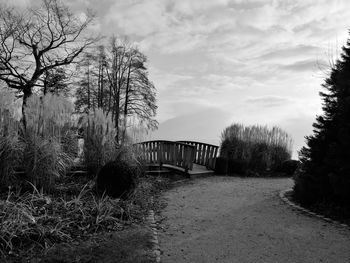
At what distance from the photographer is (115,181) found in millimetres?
5625

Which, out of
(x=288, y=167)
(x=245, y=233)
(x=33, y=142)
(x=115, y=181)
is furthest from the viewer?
(x=288, y=167)

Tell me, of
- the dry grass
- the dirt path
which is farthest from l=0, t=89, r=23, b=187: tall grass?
the dirt path

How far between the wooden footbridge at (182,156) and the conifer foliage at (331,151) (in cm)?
387

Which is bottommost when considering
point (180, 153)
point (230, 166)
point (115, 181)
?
point (115, 181)

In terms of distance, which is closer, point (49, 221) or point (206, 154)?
point (49, 221)

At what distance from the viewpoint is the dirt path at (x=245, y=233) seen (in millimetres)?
3576

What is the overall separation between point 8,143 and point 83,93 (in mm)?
18007

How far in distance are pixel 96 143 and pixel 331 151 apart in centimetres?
446

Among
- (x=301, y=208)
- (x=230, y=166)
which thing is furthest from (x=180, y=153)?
(x=301, y=208)

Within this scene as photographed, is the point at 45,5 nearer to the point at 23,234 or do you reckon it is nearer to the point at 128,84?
the point at 128,84

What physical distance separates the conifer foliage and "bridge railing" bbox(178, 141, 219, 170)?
4.54 metres

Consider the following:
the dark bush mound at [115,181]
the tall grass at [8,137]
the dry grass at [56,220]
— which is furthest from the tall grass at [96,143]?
the tall grass at [8,137]

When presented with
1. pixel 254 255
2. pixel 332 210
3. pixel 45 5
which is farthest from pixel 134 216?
pixel 45 5

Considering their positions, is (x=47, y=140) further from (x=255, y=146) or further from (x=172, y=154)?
(x=255, y=146)
